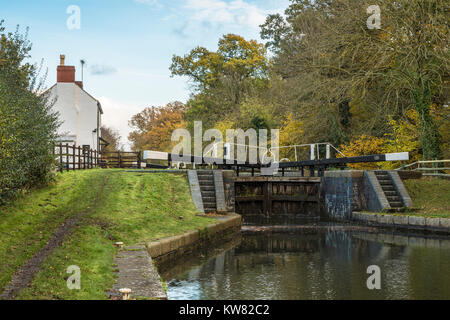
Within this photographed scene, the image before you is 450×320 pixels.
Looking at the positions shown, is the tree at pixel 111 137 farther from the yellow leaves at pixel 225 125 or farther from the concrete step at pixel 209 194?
the concrete step at pixel 209 194

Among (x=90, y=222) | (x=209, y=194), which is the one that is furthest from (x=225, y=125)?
(x=90, y=222)

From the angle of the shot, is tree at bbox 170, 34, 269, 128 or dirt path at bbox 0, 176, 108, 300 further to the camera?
tree at bbox 170, 34, 269, 128

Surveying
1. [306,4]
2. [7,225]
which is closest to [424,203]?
[7,225]

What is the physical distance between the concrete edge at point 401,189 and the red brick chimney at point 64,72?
86.1 ft

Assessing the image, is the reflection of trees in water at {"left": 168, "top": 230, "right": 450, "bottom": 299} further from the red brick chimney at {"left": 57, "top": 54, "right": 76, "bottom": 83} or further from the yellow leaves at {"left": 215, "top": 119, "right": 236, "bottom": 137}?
the red brick chimney at {"left": 57, "top": 54, "right": 76, "bottom": 83}

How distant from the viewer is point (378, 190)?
16469 mm

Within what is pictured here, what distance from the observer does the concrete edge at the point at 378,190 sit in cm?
1584

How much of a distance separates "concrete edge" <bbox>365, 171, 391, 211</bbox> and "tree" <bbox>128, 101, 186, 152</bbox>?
3654cm

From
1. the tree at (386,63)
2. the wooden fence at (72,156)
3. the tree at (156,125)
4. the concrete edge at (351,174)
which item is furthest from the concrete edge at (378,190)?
the tree at (156,125)

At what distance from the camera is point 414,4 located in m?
17.5

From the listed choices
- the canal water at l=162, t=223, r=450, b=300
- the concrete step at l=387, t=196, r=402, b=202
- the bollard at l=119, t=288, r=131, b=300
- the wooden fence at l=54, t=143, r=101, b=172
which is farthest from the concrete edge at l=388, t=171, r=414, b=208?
the bollard at l=119, t=288, r=131, b=300

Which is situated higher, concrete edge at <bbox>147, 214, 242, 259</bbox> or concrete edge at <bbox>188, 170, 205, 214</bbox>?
concrete edge at <bbox>188, 170, 205, 214</bbox>

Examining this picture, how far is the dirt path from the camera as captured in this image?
5.46 metres
